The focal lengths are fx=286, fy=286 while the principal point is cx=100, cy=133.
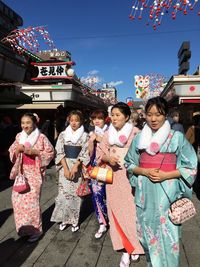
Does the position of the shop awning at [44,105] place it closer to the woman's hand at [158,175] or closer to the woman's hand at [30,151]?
the woman's hand at [30,151]

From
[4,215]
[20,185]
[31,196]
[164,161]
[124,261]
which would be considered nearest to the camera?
[164,161]

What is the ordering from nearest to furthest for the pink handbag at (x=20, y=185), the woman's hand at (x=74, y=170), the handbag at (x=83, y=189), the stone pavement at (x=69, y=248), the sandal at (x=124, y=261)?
the sandal at (x=124, y=261), the stone pavement at (x=69, y=248), the pink handbag at (x=20, y=185), the woman's hand at (x=74, y=170), the handbag at (x=83, y=189)

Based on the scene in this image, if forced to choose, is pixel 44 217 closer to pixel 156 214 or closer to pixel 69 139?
pixel 69 139

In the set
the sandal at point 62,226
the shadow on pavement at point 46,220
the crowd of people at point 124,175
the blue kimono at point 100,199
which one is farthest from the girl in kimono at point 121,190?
the shadow on pavement at point 46,220

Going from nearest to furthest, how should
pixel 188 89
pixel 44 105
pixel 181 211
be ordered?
pixel 181 211 → pixel 188 89 → pixel 44 105

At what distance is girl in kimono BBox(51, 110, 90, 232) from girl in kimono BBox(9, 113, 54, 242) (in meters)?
0.27

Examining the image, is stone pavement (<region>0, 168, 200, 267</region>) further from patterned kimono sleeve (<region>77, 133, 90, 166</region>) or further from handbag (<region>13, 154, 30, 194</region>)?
patterned kimono sleeve (<region>77, 133, 90, 166</region>)

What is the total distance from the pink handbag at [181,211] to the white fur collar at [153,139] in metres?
0.45

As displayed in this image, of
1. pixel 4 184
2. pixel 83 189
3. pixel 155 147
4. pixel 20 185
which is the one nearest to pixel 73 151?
pixel 83 189

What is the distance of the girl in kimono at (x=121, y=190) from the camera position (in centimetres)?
317

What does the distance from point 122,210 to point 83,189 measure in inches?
36.9

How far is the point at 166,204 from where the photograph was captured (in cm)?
Result: 235

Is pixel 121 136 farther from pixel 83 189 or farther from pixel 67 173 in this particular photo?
pixel 83 189

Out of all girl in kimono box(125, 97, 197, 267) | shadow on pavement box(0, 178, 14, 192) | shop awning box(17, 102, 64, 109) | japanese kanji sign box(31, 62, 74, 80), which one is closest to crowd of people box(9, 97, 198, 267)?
girl in kimono box(125, 97, 197, 267)
